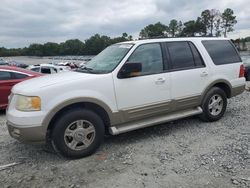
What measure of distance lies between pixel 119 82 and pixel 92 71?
1.87 feet

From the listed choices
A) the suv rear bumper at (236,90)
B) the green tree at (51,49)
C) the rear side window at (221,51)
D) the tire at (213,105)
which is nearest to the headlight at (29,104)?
the tire at (213,105)

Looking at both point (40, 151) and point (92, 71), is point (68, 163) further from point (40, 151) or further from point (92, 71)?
point (92, 71)

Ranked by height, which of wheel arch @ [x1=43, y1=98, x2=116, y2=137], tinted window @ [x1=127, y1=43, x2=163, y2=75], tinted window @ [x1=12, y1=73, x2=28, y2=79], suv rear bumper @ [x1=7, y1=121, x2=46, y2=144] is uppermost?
tinted window @ [x1=127, y1=43, x2=163, y2=75]

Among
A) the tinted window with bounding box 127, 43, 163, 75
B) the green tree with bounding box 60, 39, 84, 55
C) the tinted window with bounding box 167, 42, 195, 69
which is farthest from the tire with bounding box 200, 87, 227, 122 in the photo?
the green tree with bounding box 60, 39, 84, 55

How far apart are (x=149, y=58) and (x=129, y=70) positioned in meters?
0.62

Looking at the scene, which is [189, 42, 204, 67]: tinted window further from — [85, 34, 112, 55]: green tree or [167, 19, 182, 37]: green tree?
[167, 19, 182, 37]: green tree

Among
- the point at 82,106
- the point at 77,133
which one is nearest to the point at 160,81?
the point at 82,106

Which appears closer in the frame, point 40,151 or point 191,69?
point 40,151

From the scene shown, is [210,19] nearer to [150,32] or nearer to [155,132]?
[150,32]

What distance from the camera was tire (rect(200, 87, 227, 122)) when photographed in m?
5.44

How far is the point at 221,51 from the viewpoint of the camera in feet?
18.9

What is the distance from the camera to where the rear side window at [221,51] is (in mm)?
5559

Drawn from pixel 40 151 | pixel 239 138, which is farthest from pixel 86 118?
pixel 239 138

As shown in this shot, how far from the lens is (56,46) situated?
335 feet
